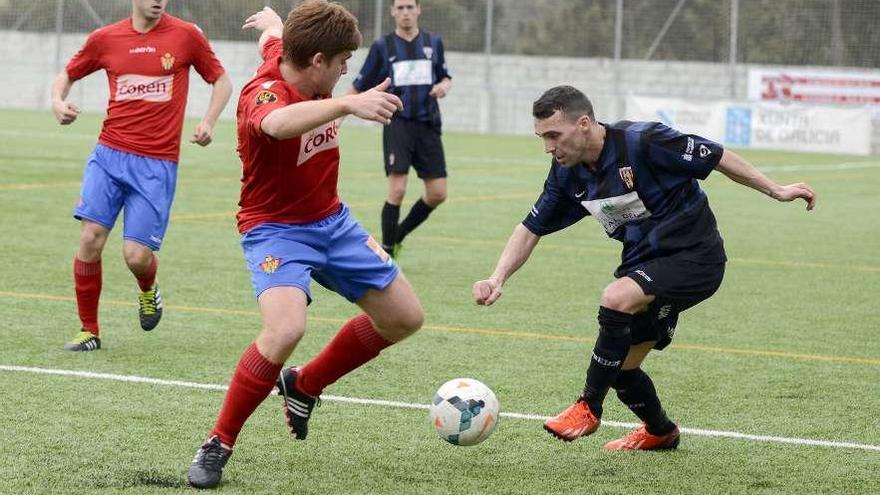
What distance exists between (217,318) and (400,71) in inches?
162

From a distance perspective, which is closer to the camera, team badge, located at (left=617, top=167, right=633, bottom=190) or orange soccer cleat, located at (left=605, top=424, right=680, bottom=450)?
team badge, located at (left=617, top=167, right=633, bottom=190)

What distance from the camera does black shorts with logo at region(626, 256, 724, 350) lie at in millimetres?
5578

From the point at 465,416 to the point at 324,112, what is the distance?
4.61 ft

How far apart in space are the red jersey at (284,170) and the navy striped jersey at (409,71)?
22.3ft

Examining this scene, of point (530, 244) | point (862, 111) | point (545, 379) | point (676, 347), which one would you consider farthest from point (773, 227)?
point (862, 111)

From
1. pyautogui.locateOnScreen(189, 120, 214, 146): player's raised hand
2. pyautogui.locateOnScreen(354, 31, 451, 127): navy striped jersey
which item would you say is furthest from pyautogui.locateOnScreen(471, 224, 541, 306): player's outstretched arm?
pyautogui.locateOnScreen(354, 31, 451, 127): navy striped jersey

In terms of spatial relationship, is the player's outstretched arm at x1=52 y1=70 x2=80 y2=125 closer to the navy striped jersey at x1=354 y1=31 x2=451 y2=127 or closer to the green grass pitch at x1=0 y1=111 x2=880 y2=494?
the green grass pitch at x1=0 y1=111 x2=880 y2=494

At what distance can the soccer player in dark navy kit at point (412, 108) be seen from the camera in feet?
40.1

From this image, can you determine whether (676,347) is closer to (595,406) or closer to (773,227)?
(595,406)

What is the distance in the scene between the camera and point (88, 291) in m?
7.84

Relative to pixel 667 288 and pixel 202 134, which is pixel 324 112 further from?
pixel 202 134

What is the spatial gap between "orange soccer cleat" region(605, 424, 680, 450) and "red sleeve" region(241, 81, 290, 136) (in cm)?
195

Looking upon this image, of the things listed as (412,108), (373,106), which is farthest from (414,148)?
(373,106)

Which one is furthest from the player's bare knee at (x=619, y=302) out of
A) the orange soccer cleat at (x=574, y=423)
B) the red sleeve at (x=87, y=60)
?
the red sleeve at (x=87, y=60)
